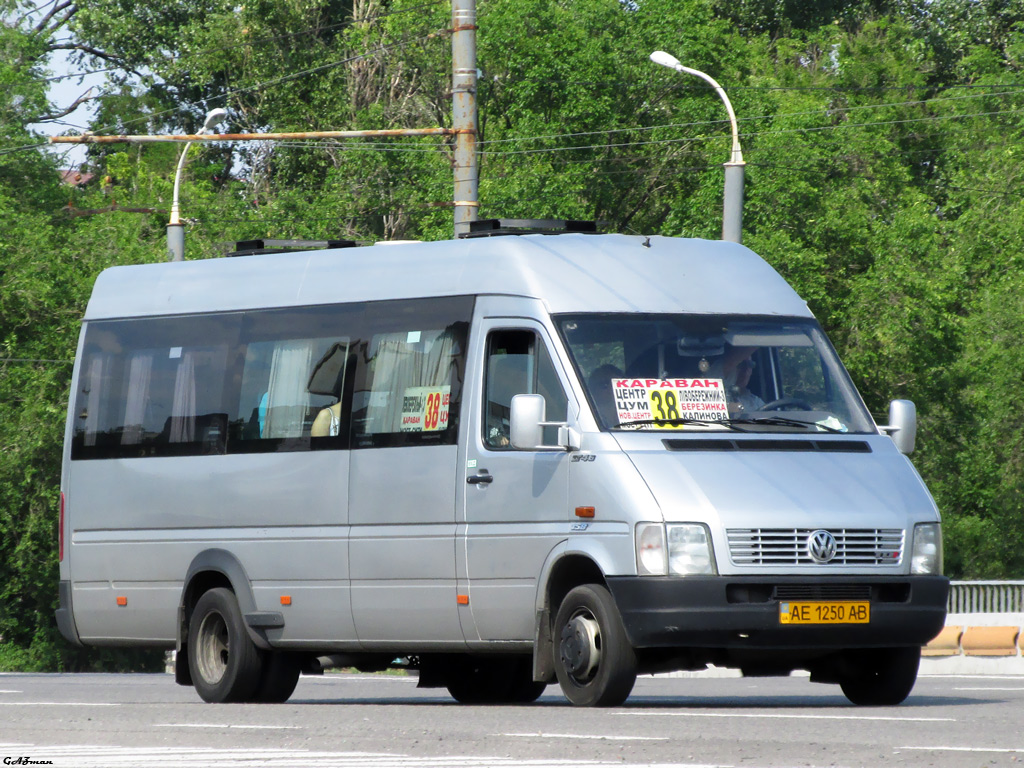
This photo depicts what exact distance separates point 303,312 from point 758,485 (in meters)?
3.87

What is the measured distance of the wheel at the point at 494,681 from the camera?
14203 mm

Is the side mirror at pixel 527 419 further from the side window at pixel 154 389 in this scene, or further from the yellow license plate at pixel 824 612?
the side window at pixel 154 389

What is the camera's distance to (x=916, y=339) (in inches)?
1674

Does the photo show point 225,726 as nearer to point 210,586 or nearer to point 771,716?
point 771,716

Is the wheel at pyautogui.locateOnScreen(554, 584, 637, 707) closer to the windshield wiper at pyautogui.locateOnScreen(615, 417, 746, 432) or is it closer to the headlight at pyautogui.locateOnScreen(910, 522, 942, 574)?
the windshield wiper at pyautogui.locateOnScreen(615, 417, 746, 432)

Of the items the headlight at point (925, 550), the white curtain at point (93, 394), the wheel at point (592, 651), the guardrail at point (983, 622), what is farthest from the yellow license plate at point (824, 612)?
the guardrail at point (983, 622)

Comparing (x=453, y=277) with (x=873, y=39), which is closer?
(x=453, y=277)

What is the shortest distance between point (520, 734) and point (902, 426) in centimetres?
384

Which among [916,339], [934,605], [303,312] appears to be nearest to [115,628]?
[303,312]

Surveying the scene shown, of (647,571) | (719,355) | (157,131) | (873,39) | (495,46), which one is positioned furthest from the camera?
(157,131)

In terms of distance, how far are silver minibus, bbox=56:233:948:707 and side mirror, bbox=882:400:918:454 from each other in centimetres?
2

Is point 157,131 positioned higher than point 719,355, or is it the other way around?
point 157,131

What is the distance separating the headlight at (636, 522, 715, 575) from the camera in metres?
11.3

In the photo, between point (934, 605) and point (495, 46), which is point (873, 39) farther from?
point (934, 605)
